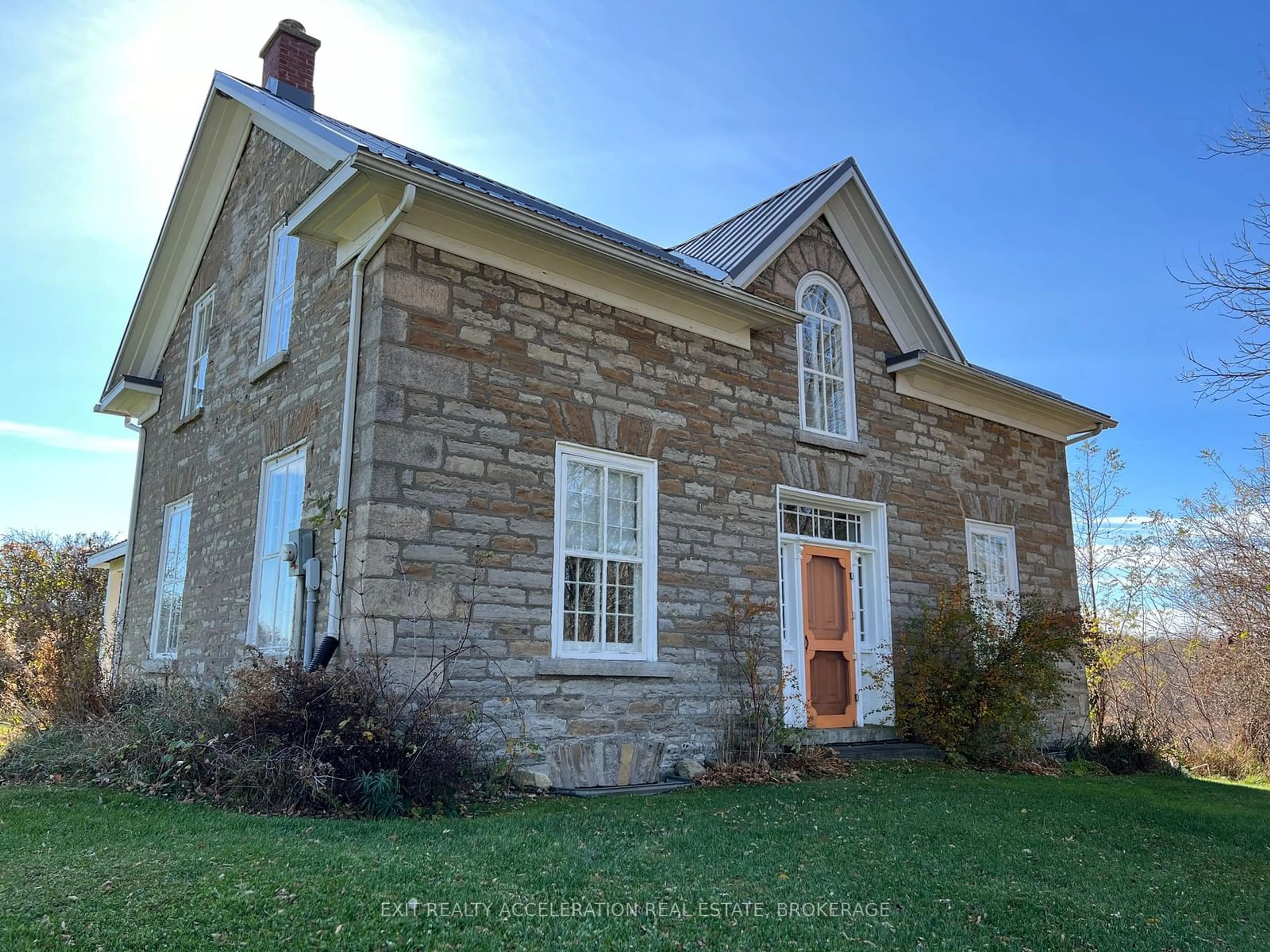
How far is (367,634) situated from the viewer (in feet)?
23.3

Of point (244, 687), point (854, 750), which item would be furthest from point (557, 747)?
point (854, 750)

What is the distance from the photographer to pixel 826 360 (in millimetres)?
11320

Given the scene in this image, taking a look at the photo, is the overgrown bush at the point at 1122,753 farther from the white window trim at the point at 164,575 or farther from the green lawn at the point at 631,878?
the white window trim at the point at 164,575

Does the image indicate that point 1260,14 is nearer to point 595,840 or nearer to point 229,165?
point 595,840

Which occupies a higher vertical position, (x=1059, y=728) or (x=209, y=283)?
(x=209, y=283)

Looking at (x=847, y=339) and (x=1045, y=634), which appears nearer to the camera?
(x=1045, y=634)

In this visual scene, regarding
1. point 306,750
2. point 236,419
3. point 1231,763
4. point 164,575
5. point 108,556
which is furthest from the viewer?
point 108,556

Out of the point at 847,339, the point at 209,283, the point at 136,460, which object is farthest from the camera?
the point at 136,460

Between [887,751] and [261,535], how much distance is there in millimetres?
6784

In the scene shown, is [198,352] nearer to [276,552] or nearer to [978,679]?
[276,552]

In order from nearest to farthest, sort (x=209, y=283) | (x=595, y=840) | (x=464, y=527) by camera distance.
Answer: (x=595, y=840) → (x=464, y=527) → (x=209, y=283)

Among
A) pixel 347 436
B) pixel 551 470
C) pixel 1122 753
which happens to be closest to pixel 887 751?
pixel 1122 753

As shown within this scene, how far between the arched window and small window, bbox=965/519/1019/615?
2535mm

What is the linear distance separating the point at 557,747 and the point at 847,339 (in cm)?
616
